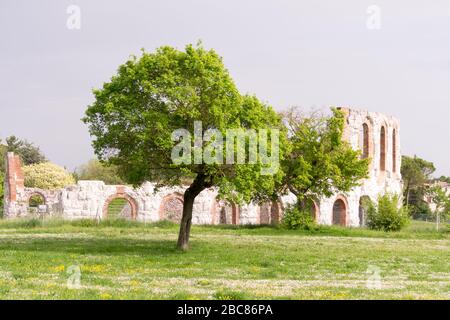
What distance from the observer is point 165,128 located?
21750 mm

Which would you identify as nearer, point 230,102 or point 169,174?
point 230,102

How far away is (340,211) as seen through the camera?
49.7 meters

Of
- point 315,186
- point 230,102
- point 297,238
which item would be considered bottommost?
point 297,238

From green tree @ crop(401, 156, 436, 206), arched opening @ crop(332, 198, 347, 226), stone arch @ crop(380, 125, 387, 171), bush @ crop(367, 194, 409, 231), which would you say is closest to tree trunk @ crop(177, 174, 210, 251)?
bush @ crop(367, 194, 409, 231)

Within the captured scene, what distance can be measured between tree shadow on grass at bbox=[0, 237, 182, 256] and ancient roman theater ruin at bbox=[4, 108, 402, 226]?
14618 mm

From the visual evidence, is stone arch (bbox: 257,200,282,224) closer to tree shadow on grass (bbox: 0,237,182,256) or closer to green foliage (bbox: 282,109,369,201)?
green foliage (bbox: 282,109,369,201)

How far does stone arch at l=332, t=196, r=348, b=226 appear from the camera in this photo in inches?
1932

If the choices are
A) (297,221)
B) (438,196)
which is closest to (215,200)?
(297,221)

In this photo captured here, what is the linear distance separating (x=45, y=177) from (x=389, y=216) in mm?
37342

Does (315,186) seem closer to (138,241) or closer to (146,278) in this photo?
(138,241)

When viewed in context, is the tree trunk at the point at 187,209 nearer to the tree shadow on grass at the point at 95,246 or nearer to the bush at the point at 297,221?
the tree shadow on grass at the point at 95,246

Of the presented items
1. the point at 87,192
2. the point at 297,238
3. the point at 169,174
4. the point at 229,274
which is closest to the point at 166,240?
the point at 169,174

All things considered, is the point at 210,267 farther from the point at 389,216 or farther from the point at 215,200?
the point at 215,200
